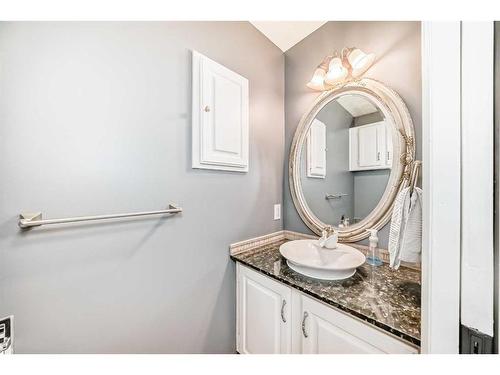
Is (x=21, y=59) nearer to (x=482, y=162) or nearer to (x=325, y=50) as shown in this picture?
(x=482, y=162)

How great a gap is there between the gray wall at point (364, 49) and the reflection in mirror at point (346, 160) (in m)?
0.14

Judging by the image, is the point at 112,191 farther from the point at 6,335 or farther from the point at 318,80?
the point at 318,80

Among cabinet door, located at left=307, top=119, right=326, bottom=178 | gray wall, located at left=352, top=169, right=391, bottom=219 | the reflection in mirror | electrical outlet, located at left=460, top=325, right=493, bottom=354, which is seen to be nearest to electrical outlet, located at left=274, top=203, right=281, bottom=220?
the reflection in mirror

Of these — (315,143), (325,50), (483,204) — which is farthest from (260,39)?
(483,204)

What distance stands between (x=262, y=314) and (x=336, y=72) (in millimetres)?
1513

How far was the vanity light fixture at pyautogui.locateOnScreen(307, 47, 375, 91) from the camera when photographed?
1140 mm

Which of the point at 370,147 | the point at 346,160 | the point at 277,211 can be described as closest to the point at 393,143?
the point at 370,147

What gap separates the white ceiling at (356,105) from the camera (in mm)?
1159

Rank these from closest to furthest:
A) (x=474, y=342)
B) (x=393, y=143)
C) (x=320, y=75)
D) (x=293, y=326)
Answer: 1. (x=474, y=342)
2. (x=293, y=326)
3. (x=393, y=143)
4. (x=320, y=75)

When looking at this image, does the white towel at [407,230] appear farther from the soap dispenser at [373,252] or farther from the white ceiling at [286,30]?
the white ceiling at [286,30]

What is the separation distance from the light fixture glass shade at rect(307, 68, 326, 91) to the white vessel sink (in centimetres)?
104

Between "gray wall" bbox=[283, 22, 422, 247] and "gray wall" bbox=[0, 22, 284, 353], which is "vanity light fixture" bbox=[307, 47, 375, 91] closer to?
"gray wall" bbox=[283, 22, 422, 247]

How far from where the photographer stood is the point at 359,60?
1.14 m
